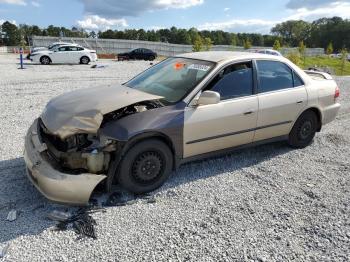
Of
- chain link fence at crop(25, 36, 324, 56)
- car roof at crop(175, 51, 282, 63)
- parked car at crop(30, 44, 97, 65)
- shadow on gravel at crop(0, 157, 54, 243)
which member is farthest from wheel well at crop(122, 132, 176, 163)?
chain link fence at crop(25, 36, 324, 56)

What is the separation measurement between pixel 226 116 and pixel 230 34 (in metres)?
120

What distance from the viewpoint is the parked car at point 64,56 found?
22522 millimetres

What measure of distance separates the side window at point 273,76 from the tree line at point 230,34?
6429 cm

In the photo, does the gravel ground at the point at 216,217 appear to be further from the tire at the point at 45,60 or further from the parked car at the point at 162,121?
the tire at the point at 45,60

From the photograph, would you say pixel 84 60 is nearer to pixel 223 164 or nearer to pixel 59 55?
pixel 59 55

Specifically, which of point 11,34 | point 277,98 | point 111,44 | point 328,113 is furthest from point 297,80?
point 11,34

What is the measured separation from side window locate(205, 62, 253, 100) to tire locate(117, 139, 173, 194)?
1.08m

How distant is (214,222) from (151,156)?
1.06 meters

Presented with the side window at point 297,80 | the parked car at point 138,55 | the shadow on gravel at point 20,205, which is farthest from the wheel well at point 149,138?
the parked car at point 138,55

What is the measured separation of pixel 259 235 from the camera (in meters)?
3.21

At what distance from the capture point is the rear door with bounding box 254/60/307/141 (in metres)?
4.77

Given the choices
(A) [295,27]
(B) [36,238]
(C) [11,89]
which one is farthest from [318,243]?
(A) [295,27]

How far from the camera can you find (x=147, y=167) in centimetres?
386

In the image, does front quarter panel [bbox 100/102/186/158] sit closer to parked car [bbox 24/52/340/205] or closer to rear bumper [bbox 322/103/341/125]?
parked car [bbox 24/52/340/205]
